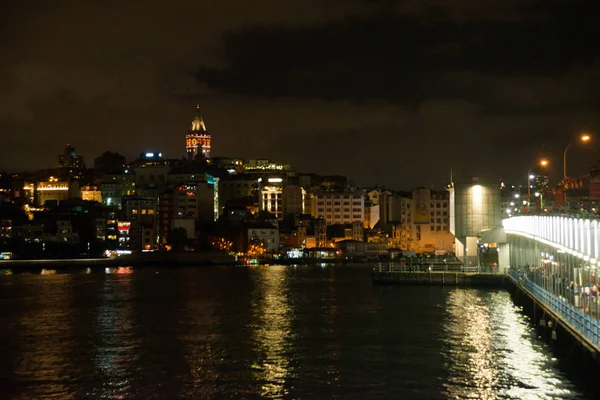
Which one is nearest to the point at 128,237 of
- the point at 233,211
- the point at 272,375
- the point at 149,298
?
the point at 233,211

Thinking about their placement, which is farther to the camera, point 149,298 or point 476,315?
point 149,298

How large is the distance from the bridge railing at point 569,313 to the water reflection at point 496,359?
3.97 feet

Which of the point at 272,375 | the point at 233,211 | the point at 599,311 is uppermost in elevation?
the point at 233,211

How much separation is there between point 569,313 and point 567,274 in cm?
116

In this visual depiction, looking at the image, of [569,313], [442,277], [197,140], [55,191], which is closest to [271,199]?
[55,191]

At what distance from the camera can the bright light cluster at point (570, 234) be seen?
17.0 m

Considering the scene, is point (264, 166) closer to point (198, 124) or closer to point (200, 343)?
point (198, 124)

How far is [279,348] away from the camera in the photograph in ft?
79.9

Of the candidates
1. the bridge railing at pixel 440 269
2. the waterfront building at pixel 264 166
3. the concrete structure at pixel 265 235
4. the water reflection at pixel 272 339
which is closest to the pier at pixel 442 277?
the bridge railing at pixel 440 269

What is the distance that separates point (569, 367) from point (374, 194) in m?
103

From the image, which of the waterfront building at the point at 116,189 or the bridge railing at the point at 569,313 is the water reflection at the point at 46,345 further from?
the waterfront building at the point at 116,189

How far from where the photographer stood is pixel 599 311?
1698cm

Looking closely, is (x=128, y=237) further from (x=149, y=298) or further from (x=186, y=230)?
(x=149, y=298)

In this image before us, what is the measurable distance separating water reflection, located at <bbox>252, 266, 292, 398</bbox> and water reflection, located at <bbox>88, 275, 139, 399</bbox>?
11.1 ft
